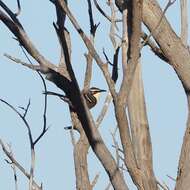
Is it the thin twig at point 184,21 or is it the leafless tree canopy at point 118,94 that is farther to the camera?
the thin twig at point 184,21

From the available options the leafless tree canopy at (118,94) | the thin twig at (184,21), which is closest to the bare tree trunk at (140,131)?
the leafless tree canopy at (118,94)

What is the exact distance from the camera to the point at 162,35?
3004 mm

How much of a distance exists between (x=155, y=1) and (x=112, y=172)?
133 cm

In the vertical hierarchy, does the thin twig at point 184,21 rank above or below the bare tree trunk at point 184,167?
above

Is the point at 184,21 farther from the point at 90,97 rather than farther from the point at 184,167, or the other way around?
the point at 90,97

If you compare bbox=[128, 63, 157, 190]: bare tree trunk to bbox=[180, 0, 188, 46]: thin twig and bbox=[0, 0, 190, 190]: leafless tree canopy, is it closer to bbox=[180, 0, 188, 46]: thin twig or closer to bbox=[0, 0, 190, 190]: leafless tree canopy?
bbox=[0, 0, 190, 190]: leafless tree canopy

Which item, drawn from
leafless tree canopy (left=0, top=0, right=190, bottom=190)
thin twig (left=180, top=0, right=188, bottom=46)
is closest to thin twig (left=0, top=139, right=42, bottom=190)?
leafless tree canopy (left=0, top=0, right=190, bottom=190)

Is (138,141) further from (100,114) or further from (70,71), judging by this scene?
(100,114)

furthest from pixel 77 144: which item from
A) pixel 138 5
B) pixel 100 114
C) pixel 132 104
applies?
pixel 138 5

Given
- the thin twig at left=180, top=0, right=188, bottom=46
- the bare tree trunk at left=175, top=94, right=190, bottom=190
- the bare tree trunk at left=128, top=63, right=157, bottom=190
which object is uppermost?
the thin twig at left=180, top=0, right=188, bottom=46

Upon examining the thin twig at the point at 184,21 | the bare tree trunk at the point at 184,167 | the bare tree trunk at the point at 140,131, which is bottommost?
the bare tree trunk at the point at 184,167

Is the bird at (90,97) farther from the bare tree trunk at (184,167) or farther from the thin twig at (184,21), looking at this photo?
the thin twig at (184,21)

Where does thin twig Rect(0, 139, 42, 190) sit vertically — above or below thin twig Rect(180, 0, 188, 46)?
below

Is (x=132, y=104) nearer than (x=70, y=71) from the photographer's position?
No
